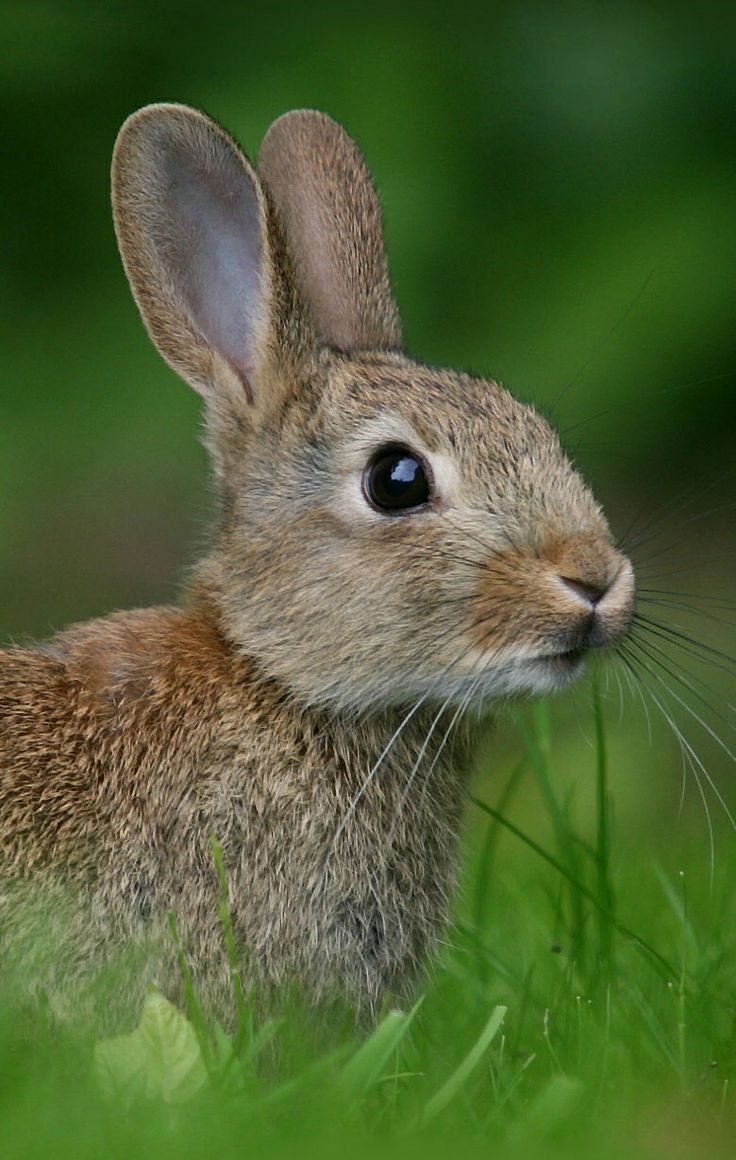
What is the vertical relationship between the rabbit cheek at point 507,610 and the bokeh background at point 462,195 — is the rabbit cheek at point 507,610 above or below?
below

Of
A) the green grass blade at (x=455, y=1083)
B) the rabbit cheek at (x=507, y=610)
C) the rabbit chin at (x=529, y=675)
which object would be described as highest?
the rabbit cheek at (x=507, y=610)

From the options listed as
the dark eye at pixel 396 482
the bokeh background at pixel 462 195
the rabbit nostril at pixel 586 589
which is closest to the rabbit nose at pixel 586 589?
the rabbit nostril at pixel 586 589

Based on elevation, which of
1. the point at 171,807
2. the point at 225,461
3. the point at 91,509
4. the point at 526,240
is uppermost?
the point at 526,240

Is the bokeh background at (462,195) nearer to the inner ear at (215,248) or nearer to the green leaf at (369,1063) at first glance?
the inner ear at (215,248)

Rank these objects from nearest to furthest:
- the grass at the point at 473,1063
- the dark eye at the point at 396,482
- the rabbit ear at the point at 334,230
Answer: the grass at the point at 473,1063 < the dark eye at the point at 396,482 < the rabbit ear at the point at 334,230

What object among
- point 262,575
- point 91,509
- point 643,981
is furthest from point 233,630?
point 91,509

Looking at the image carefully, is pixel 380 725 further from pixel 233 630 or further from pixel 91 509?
pixel 91 509

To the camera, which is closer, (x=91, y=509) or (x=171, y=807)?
(x=171, y=807)

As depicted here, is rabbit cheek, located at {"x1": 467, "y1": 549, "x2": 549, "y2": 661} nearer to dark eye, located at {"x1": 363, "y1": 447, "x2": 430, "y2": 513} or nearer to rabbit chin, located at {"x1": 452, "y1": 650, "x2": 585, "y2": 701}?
rabbit chin, located at {"x1": 452, "y1": 650, "x2": 585, "y2": 701}
